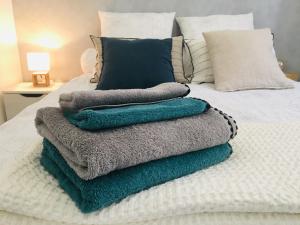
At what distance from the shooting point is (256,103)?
133 centimetres

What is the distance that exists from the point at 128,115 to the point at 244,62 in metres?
1.22

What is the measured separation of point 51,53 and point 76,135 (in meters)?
1.99

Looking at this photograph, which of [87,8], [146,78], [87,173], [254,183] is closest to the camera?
[87,173]

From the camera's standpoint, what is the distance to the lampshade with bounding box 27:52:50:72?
7.03ft

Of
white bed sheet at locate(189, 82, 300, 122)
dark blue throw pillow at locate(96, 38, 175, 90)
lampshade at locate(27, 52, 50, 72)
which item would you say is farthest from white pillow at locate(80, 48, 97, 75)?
white bed sheet at locate(189, 82, 300, 122)

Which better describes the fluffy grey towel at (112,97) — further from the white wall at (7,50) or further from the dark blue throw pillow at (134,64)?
the white wall at (7,50)

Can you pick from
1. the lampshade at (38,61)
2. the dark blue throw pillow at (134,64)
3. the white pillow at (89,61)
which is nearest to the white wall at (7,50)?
the lampshade at (38,61)

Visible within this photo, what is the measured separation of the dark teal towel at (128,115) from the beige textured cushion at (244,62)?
0.97 metres

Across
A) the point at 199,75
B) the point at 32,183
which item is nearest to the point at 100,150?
the point at 32,183

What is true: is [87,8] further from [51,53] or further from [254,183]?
[254,183]

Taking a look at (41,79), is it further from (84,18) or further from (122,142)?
(122,142)

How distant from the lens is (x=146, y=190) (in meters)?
0.56

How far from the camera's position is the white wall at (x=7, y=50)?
6.79ft

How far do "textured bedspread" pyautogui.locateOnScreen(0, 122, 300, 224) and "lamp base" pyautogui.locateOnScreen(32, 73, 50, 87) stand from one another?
5.39 feet
